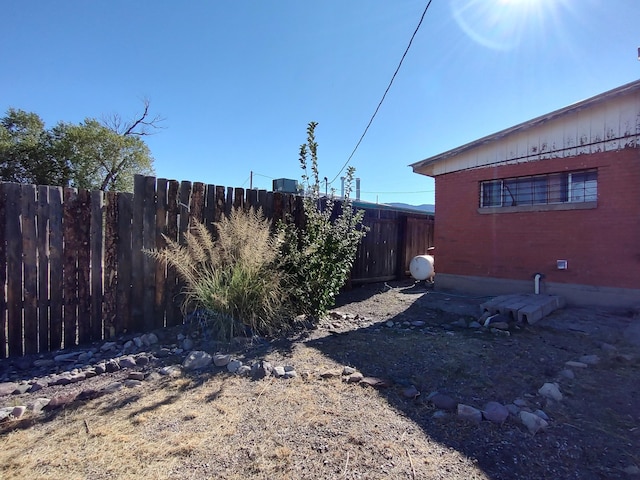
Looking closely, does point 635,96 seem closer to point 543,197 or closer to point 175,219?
point 543,197

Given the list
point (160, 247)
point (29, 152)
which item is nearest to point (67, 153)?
point (29, 152)

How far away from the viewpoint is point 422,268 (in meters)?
8.80

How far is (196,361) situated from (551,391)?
3.22m

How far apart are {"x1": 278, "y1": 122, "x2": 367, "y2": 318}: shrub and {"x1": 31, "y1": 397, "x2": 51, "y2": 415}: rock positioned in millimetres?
2665

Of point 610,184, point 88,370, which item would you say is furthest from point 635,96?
point 88,370

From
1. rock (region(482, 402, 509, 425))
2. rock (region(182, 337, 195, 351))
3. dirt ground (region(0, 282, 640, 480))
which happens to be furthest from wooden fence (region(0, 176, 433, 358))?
rock (region(482, 402, 509, 425))

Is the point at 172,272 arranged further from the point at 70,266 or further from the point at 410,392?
the point at 410,392

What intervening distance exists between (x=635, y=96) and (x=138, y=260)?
783 cm

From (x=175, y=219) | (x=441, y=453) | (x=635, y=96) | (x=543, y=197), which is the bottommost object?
(x=441, y=453)

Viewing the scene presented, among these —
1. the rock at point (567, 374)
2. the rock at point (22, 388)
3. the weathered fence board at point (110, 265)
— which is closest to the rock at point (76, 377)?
the rock at point (22, 388)

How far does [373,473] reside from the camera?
1.93 m

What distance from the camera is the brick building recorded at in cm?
571

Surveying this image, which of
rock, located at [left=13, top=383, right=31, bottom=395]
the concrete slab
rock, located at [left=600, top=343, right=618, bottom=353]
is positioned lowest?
rock, located at [left=13, top=383, right=31, bottom=395]

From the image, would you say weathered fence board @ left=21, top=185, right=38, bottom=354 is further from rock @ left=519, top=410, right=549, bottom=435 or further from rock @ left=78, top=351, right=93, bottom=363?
rock @ left=519, top=410, right=549, bottom=435
